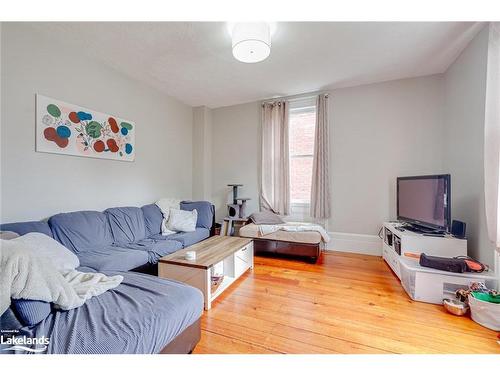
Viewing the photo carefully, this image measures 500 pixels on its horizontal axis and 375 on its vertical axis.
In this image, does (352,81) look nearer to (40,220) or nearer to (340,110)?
(340,110)

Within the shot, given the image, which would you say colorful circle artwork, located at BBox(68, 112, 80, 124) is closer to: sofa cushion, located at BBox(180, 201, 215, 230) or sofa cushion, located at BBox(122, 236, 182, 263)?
sofa cushion, located at BBox(122, 236, 182, 263)

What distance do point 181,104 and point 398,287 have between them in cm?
414

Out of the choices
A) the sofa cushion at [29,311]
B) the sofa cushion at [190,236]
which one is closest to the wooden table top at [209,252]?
the sofa cushion at [190,236]

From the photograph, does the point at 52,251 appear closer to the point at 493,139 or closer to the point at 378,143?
the point at 493,139

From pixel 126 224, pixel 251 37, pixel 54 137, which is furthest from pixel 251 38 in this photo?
pixel 126 224

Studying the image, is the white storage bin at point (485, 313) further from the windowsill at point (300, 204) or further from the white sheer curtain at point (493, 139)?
the windowsill at point (300, 204)

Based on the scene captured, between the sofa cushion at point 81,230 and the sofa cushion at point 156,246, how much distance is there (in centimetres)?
28

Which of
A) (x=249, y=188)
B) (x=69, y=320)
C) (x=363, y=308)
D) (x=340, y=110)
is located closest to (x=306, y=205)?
(x=249, y=188)

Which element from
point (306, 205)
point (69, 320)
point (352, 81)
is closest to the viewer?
point (69, 320)

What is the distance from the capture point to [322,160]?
352 centimetres

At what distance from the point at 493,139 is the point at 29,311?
314cm

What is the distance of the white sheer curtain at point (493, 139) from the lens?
1695 millimetres

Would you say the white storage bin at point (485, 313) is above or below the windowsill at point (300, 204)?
below
